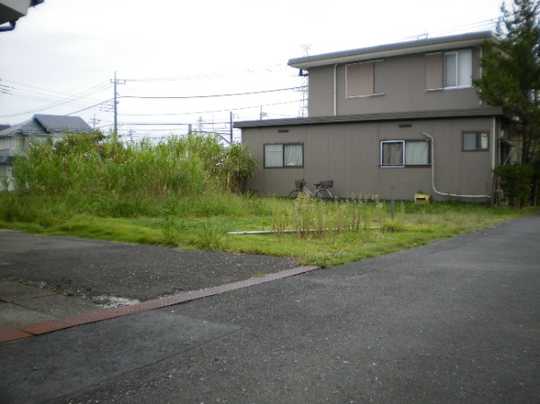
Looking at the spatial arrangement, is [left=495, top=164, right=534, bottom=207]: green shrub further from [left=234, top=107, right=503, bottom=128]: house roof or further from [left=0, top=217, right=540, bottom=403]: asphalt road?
[left=0, top=217, right=540, bottom=403]: asphalt road

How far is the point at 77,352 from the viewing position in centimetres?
372

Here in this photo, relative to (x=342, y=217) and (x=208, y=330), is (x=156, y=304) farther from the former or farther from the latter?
(x=342, y=217)

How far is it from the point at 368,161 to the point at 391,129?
1.42 meters

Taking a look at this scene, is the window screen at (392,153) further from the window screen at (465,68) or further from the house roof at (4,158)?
the house roof at (4,158)

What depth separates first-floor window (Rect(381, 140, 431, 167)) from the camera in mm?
18719

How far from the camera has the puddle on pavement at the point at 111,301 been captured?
505cm

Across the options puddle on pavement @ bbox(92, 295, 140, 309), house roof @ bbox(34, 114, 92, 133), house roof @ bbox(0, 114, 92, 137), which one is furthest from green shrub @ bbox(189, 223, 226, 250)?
house roof @ bbox(34, 114, 92, 133)

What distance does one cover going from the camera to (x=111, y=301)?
5191mm

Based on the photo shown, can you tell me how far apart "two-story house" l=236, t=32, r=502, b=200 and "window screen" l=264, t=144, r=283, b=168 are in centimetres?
4

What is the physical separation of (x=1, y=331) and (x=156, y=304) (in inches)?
52.5

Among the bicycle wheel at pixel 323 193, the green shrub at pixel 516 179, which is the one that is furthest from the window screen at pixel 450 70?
the bicycle wheel at pixel 323 193

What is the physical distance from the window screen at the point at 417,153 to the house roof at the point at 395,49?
12.8 ft

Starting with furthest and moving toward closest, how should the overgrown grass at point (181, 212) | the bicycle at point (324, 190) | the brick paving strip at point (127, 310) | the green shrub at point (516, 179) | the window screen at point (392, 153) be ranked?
the bicycle at point (324, 190) → the window screen at point (392, 153) → the green shrub at point (516, 179) → the overgrown grass at point (181, 212) → the brick paving strip at point (127, 310)

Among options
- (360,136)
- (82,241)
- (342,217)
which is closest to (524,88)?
(360,136)
